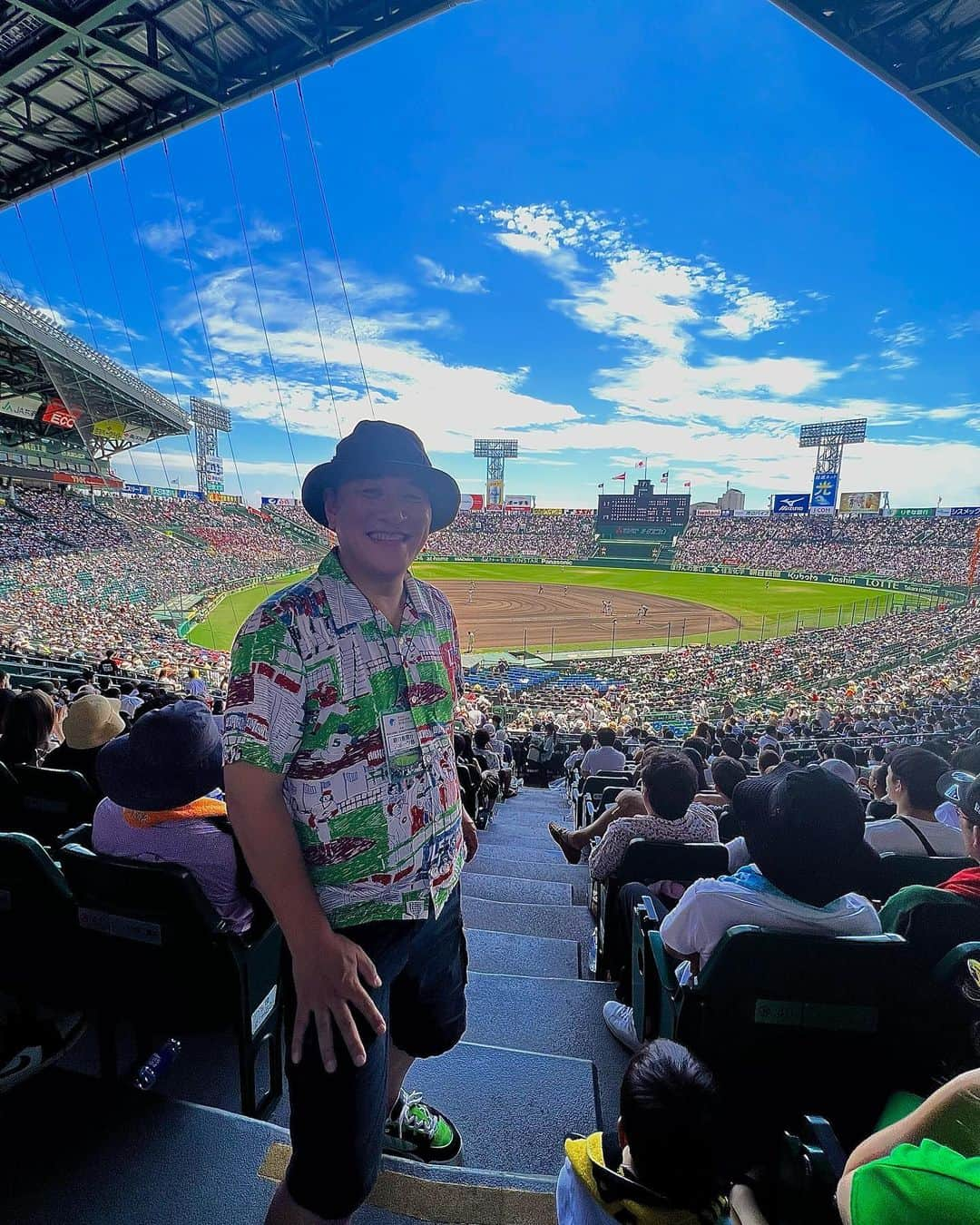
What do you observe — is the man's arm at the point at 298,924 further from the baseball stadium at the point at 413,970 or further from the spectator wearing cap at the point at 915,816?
the spectator wearing cap at the point at 915,816

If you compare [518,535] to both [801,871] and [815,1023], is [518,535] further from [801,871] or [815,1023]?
[815,1023]

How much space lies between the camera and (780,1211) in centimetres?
160

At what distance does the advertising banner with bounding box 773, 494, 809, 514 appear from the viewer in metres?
83.8

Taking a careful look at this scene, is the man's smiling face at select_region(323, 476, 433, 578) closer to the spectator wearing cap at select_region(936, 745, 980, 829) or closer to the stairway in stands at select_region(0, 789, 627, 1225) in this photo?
the stairway in stands at select_region(0, 789, 627, 1225)

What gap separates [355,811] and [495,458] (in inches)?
4802

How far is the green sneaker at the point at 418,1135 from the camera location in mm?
2002

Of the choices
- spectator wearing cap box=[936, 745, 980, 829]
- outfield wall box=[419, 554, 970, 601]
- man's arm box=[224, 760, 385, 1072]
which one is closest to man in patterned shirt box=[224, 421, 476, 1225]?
man's arm box=[224, 760, 385, 1072]

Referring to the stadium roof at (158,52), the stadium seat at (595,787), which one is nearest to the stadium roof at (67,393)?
the stadium roof at (158,52)

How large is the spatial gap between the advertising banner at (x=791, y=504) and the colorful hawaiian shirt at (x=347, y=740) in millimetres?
92903

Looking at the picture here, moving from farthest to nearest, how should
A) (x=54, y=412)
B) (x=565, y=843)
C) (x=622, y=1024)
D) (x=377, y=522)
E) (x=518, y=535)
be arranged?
1. (x=518, y=535)
2. (x=54, y=412)
3. (x=565, y=843)
4. (x=622, y=1024)
5. (x=377, y=522)

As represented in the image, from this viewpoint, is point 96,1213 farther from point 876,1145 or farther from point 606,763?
point 606,763

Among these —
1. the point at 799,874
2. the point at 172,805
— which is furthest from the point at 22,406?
the point at 799,874

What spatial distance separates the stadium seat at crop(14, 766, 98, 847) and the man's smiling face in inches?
111

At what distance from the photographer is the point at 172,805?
2.22 m
